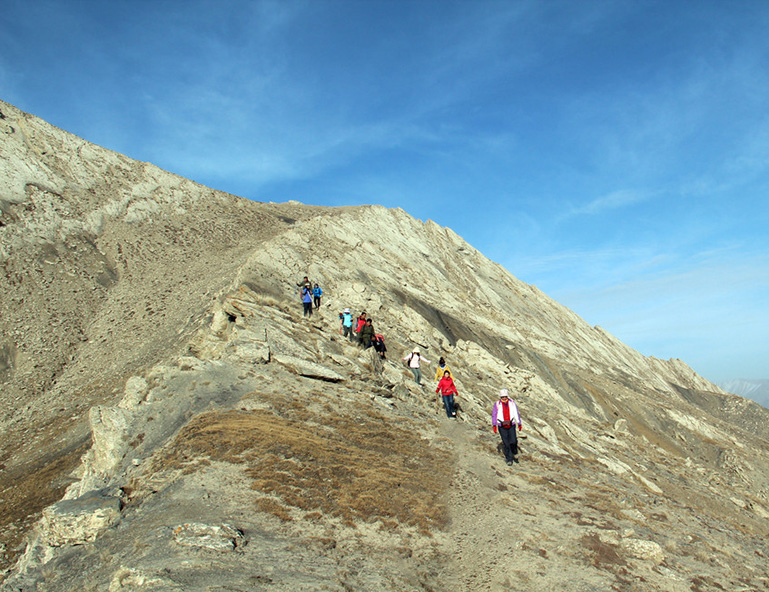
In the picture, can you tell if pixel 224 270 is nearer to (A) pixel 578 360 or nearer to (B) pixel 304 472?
(B) pixel 304 472

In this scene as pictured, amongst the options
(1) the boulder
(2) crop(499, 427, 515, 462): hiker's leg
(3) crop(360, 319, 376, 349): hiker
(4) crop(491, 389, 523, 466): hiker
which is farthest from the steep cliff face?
(3) crop(360, 319, 376, 349): hiker

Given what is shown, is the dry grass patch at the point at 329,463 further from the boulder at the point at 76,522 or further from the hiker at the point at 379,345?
the hiker at the point at 379,345

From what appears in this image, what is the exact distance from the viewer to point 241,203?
56.5 meters

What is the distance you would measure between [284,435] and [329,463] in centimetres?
166

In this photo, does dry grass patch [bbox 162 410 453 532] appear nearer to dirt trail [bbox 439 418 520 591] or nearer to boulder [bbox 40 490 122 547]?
dirt trail [bbox 439 418 520 591]

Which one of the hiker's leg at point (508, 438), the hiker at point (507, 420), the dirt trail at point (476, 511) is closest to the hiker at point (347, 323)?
the dirt trail at point (476, 511)

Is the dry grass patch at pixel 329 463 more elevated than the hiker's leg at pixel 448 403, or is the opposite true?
the hiker's leg at pixel 448 403

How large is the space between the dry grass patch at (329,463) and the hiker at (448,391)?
4.18 metres

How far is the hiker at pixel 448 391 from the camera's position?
62.3 feet

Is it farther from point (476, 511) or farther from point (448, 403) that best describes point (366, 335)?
point (476, 511)

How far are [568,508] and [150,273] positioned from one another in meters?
34.8

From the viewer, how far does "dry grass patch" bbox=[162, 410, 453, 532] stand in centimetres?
1019

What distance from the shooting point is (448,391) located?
748 inches

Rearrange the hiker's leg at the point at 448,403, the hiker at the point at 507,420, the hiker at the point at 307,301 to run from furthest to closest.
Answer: the hiker at the point at 307,301 → the hiker's leg at the point at 448,403 → the hiker at the point at 507,420
